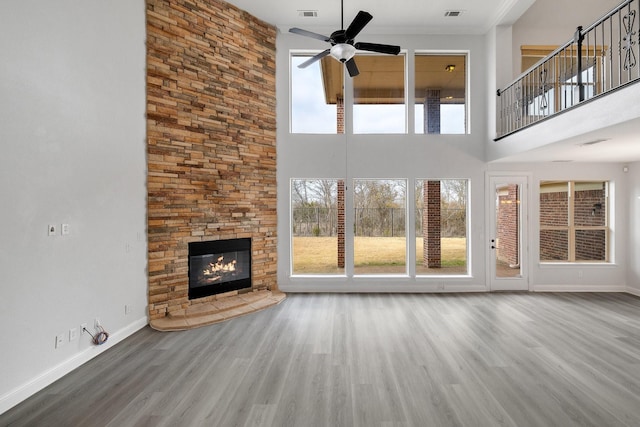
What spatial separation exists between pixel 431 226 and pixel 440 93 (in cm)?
270

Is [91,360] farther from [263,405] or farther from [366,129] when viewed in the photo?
[366,129]

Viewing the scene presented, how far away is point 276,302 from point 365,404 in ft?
9.03

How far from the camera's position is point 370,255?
573cm

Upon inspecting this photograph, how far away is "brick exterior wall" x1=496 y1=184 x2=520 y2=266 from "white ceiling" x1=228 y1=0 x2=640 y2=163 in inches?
30.8

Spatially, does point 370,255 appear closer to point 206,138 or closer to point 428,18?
point 206,138

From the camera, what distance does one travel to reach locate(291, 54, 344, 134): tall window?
18.6ft

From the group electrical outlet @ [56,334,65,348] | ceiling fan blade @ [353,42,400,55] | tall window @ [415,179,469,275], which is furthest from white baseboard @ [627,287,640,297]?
electrical outlet @ [56,334,65,348]

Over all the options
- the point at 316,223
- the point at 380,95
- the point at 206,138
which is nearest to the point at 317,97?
the point at 380,95

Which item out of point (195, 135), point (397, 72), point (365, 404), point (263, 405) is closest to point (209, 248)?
point (195, 135)

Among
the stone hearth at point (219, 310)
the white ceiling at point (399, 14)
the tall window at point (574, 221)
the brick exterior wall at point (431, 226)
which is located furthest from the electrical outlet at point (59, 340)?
the tall window at point (574, 221)

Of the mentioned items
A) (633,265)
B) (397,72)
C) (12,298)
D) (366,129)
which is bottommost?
(633,265)

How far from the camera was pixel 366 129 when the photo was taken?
567cm

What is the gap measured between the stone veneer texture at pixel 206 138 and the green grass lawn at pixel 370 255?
61 cm

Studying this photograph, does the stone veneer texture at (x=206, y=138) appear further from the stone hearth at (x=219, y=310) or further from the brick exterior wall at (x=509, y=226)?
the brick exterior wall at (x=509, y=226)
